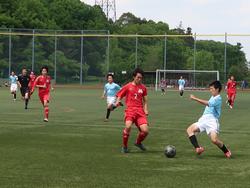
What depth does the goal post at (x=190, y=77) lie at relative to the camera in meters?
70.3

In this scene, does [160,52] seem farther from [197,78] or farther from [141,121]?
[141,121]

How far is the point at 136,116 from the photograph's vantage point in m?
12.7

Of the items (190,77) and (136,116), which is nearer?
(136,116)

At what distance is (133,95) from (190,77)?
199 feet

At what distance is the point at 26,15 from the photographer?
3656 inches

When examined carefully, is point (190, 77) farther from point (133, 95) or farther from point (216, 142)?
point (216, 142)

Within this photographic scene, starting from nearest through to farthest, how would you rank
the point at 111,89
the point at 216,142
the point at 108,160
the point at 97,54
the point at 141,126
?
the point at 108,160 → the point at 216,142 → the point at 141,126 → the point at 111,89 → the point at 97,54

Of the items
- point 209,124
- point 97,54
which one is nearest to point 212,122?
point 209,124

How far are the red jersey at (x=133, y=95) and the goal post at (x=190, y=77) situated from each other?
186ft

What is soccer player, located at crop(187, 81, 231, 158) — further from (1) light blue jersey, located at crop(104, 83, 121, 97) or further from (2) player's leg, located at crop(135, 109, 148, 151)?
(1) light blue jersey, located at crop(104, 83, 121, 97)

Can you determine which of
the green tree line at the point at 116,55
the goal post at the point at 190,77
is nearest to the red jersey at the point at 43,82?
the goal post at the point at 190,77

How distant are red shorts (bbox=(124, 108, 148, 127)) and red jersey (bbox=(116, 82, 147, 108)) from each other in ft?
0.40

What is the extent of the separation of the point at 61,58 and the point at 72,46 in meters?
2.38

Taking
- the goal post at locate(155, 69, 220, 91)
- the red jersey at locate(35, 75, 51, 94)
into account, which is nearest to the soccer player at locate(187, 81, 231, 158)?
the red jersey at locate(35, 75, 51, 94)
